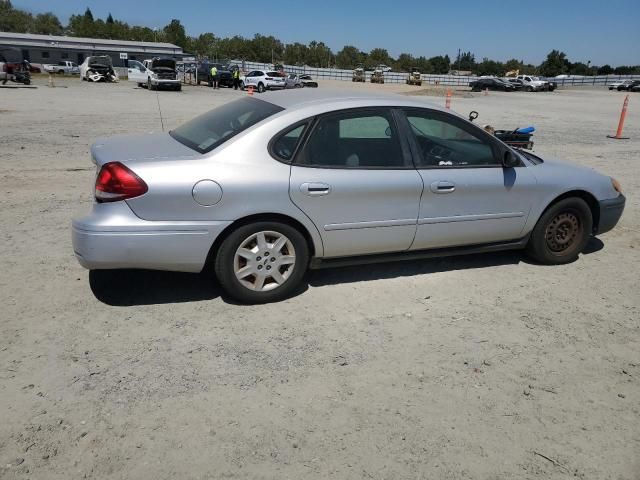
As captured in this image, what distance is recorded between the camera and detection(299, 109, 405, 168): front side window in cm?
415

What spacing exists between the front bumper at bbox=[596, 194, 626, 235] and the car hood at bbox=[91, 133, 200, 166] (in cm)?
398

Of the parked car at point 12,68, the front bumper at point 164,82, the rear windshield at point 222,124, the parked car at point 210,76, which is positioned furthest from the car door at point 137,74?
the rear windshield at point 222,124

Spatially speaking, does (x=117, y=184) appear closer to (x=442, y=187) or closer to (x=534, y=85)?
(x=442, y=187)

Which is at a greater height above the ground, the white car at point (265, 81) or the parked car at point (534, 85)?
the parked car at point (534, 85)

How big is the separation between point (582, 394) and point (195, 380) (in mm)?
2357

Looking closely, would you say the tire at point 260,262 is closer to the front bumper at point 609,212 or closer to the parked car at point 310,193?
the parked car at point 310,193

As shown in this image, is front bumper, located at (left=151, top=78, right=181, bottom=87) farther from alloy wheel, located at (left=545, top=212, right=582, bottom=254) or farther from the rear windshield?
alloy wheel, located at (left=545, top=212, right=582, bottom=254)

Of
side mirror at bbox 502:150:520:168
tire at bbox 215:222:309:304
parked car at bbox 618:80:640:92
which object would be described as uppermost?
parked car at bbox 618:80:640:92

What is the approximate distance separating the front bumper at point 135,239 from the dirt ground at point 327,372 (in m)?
0.43

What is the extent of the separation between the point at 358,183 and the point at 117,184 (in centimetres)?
178

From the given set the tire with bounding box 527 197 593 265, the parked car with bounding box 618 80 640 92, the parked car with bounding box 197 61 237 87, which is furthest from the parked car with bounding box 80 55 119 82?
the parked car with bounding box 618 80 640 92

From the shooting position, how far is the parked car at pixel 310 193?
3734 millimetres

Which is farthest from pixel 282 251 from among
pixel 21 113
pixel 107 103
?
pixel 107 103

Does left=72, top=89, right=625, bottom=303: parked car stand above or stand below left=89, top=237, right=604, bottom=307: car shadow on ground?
above
